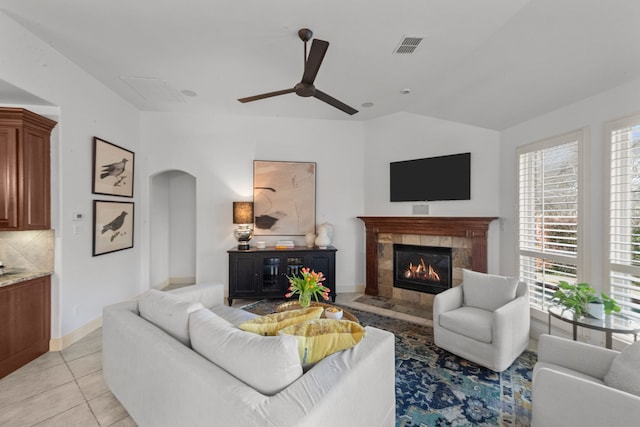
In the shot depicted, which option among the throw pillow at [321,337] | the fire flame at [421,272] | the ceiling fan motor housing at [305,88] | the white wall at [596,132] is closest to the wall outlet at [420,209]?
the fire flame at [421,272]

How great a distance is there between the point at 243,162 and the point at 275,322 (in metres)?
3.63

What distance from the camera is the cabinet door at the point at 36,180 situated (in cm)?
251

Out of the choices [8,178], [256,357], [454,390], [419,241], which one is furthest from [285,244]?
[256,357]

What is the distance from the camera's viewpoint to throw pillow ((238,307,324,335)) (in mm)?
1537

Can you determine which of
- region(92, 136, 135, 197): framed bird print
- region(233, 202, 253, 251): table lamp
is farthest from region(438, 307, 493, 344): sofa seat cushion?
region(92, 136, 135, 197): framed bird print

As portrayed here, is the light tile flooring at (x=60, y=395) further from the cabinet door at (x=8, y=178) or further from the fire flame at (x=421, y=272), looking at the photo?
the fire flame at (x=421, y=272)

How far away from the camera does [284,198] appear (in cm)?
474

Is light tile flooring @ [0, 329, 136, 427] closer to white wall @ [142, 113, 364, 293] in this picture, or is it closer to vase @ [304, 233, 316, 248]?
white wall @ [142, 113, 364, 293]

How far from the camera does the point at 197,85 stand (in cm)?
352

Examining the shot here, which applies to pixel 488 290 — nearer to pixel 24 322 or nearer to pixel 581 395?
pixel 581 395

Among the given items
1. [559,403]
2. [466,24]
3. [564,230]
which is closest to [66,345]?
[559,403]

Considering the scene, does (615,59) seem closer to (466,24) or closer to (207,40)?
(466,24)

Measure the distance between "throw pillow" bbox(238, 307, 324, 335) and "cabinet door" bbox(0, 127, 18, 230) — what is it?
2597 millimetres

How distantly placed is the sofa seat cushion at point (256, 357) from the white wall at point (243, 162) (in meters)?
3.42
